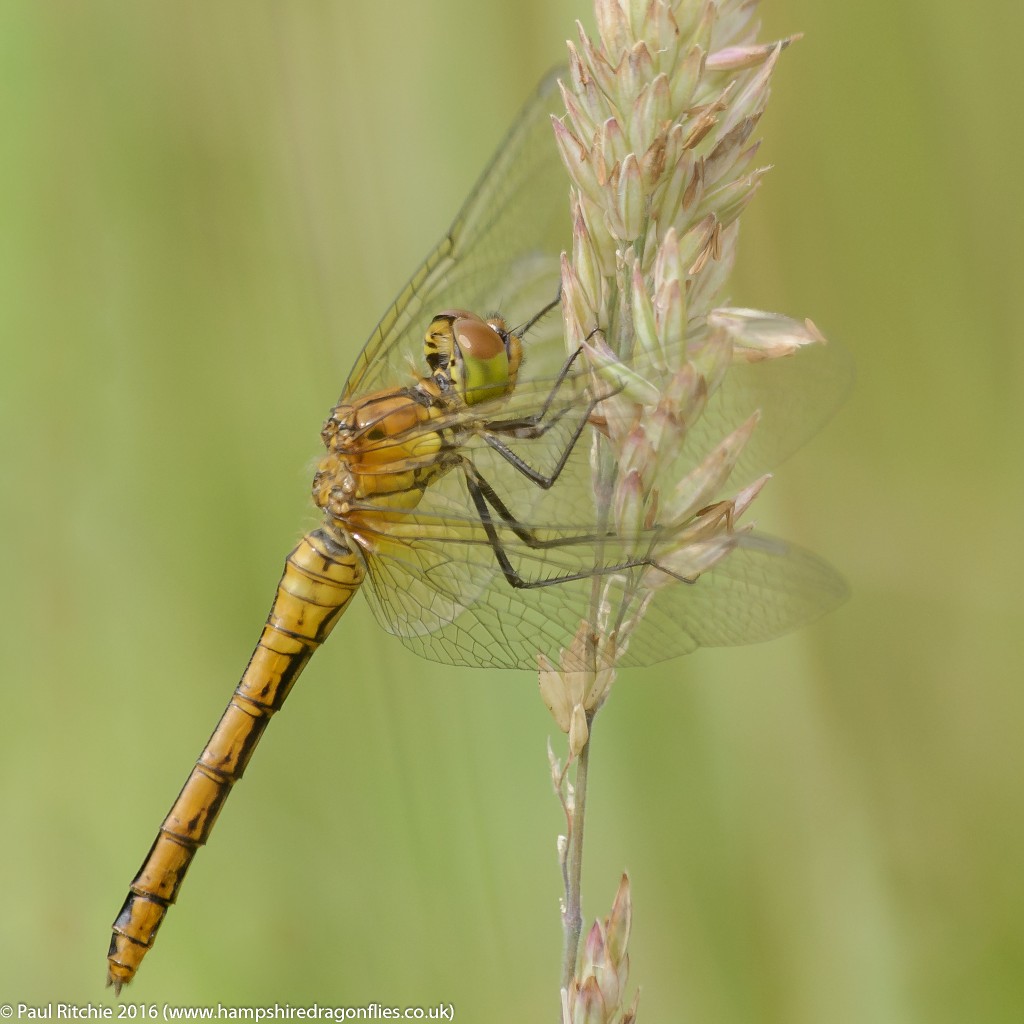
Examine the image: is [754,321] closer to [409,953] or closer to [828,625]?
[828,625]

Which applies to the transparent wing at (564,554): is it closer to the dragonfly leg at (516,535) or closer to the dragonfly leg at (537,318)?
the dragonfly leg at (516,535)

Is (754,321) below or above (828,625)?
above

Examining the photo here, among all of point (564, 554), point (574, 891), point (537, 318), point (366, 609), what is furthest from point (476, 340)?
point (574, 891)

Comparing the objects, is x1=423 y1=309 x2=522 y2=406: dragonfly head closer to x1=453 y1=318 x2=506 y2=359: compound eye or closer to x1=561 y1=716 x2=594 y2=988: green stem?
x1=453 y1=318 x2=506 y2=359: compound eye

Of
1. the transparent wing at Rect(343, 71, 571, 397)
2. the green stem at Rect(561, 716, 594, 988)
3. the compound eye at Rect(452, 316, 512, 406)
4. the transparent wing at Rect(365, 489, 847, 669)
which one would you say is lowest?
the green stem at Rect(561, 716, 594, 988)

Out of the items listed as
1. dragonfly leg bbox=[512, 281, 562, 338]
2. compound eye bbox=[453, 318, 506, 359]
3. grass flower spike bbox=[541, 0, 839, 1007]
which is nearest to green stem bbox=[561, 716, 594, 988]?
grass flower spike bbox=[541, 0, 839, 1007]

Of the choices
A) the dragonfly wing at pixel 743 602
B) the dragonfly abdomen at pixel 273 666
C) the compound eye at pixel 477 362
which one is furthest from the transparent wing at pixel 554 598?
the compound eye at pixel 477 362

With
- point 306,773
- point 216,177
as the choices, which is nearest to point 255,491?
point 306,773
